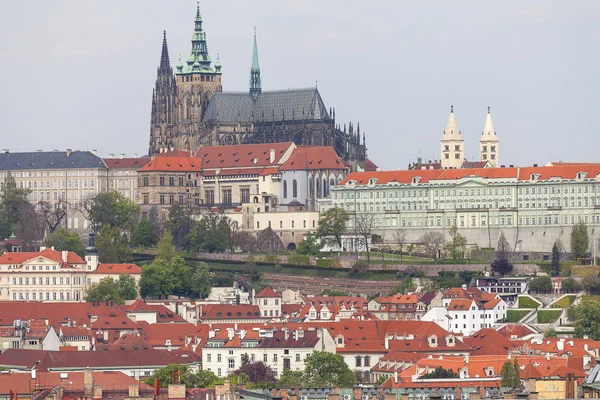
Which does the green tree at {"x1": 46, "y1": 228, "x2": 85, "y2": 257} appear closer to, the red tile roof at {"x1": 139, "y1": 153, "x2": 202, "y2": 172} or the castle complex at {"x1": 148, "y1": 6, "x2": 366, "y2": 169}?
the red tile roof at {"x1": 139, "y1": 153, "x2": 202, "y2": 172}

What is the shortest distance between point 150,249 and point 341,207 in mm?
13978

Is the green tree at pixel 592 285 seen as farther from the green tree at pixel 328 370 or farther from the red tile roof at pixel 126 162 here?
the red tile roof at pixel 126 162

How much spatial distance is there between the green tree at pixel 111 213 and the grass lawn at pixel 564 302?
137 feet

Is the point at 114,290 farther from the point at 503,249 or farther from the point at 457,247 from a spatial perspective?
the point at 503,249

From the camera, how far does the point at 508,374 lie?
81.5 metres

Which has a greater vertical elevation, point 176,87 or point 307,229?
point 176,87

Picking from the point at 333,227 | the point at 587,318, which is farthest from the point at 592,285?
the point at 333,227

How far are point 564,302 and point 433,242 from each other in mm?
23002

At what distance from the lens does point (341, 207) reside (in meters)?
160

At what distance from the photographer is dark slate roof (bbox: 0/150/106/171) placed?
584 feet

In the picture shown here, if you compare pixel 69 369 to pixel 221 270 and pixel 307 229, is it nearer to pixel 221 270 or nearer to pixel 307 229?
pixel 221 270

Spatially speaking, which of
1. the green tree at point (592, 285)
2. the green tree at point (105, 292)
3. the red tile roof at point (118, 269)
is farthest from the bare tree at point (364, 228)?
the green tree at point (105, 292)

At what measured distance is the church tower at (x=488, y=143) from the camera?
184125 millimetres

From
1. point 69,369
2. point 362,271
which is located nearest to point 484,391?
point 69,369
